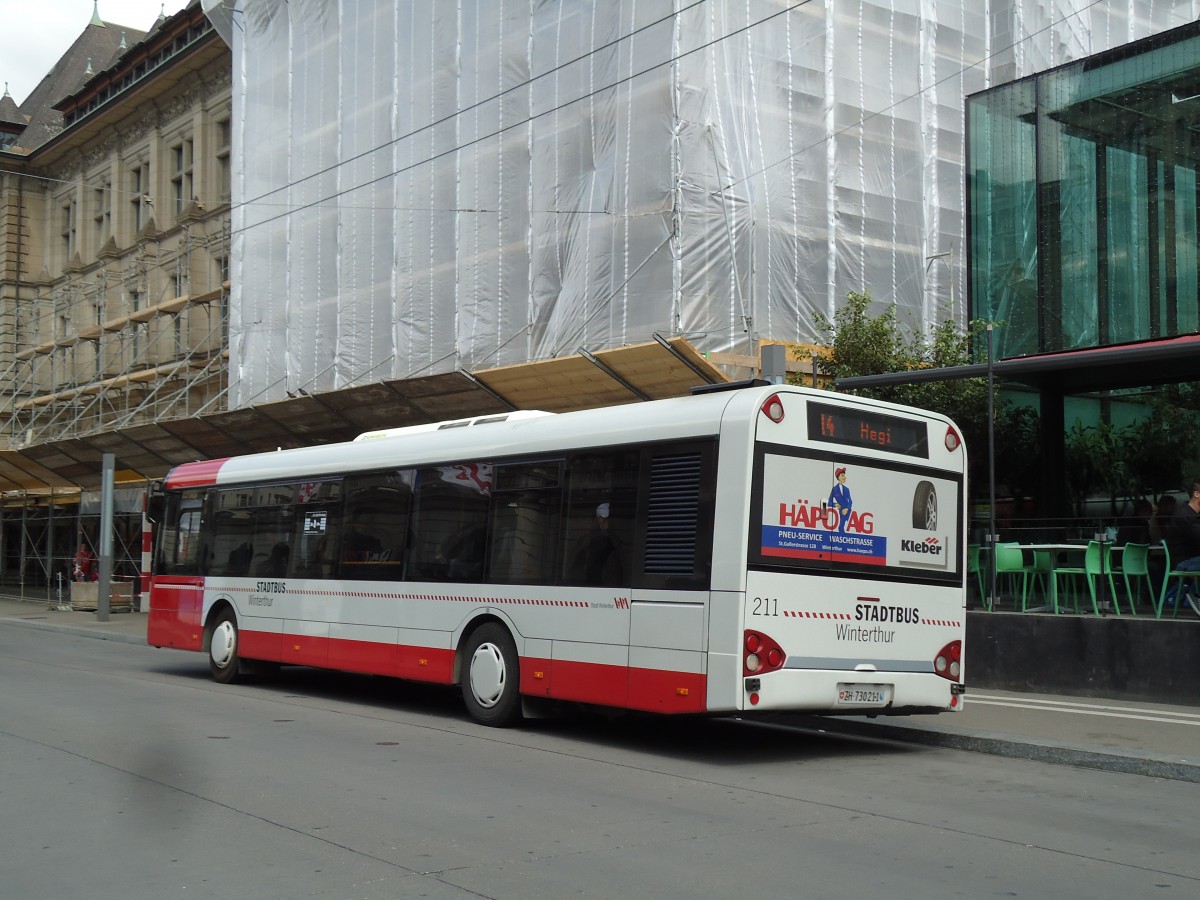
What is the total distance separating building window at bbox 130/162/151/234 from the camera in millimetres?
42750

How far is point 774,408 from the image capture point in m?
9.82

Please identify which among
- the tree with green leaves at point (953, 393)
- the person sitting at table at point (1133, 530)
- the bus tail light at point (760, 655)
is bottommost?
the bus tail light at point (760, 655)

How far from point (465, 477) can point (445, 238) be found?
12.6 metres

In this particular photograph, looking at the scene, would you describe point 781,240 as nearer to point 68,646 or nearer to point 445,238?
point 445,238

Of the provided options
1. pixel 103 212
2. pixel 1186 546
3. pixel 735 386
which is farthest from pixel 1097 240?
pixel 103 212

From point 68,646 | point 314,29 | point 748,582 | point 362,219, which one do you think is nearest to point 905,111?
point 362,219

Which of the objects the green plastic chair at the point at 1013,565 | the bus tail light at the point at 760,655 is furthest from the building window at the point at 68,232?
the bus tail light at the point at 760,655

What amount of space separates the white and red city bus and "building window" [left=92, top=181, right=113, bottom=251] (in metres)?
35.2

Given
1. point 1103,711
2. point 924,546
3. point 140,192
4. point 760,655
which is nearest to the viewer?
point 760,655

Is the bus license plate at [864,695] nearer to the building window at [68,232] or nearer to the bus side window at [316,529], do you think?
the bus side window at [316,529]

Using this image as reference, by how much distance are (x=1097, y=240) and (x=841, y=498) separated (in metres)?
9.45

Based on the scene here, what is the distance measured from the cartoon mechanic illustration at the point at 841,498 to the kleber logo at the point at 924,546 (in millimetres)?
705

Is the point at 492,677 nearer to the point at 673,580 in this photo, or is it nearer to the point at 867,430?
the point at 673,580

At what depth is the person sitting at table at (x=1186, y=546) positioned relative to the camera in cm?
1296
